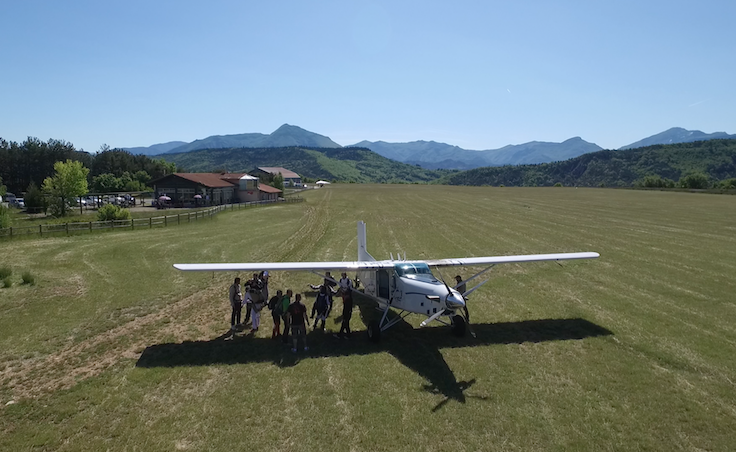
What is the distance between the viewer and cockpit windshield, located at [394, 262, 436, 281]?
11711mm

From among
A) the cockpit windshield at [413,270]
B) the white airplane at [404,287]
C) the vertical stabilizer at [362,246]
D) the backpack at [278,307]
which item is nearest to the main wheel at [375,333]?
the white airplane at [404,287]

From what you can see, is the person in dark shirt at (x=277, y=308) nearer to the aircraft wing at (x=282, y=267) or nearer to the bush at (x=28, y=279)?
the aircraft wing at (x=282, y=267)

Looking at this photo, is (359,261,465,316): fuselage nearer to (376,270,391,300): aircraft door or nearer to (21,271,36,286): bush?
(376,270,391,300): aircraft door

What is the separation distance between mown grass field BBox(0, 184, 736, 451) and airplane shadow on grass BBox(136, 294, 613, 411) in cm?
7

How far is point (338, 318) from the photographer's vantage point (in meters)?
14.2

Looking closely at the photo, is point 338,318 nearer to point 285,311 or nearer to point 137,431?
point 285,311

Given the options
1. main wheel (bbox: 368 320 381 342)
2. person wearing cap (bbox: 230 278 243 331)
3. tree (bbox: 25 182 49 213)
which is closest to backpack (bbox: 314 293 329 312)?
main wheel (bbox: 368 320 381 342)

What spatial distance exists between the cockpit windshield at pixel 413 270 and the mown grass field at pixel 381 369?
224cm

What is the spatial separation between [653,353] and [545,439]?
19.8ft

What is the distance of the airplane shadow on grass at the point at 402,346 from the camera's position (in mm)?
10625

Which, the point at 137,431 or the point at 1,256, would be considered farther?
the point at 1,256

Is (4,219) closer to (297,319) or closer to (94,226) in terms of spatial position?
(94,226)

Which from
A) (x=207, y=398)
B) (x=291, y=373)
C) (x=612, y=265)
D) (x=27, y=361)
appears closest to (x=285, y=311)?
(x=291, y=373)

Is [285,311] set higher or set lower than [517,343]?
higher
